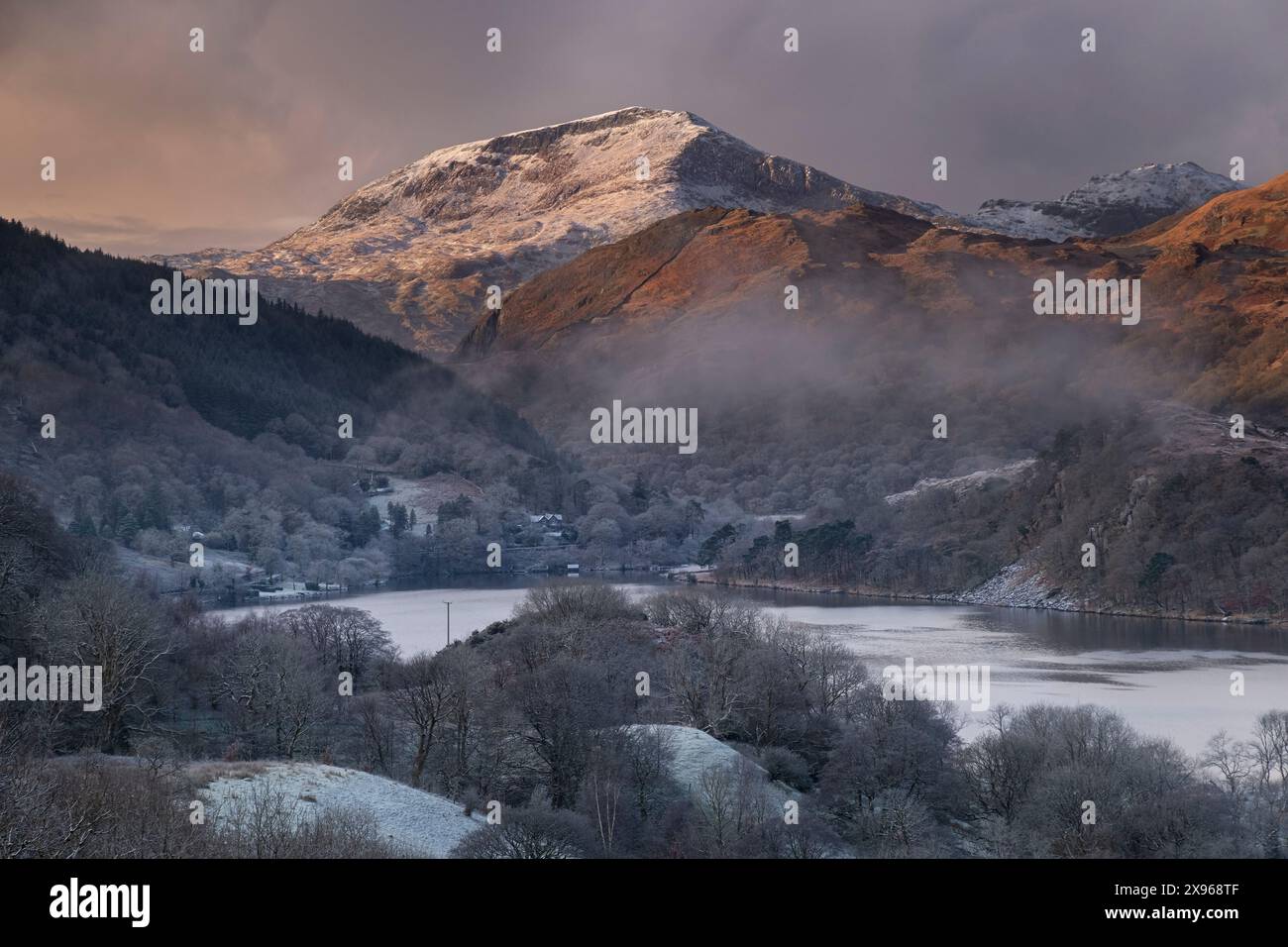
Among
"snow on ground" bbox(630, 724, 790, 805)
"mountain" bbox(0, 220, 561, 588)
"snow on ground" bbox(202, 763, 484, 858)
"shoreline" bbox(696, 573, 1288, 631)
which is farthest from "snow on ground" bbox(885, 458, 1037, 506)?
"snow on ground" bbox(202, 763, 484, 858)

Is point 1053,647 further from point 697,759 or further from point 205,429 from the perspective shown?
point 205,429

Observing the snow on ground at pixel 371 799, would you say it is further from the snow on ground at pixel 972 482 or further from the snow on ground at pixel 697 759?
the snow on ground at pixel 972 482

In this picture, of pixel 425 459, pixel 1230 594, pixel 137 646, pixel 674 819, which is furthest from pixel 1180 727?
pixel 425 459

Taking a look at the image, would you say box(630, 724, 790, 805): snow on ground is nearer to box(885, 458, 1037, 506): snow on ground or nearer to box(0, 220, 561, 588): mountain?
box(0, 220, 561, 588): mountain

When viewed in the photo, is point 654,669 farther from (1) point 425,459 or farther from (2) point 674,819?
(1) point 425,459

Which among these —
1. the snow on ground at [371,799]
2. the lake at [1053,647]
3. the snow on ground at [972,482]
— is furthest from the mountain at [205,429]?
the snow on ground at [371,799]

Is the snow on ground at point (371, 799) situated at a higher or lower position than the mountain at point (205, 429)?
lower

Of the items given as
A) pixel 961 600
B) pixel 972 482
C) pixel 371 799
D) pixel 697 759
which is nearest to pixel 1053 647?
pixel 961 600
